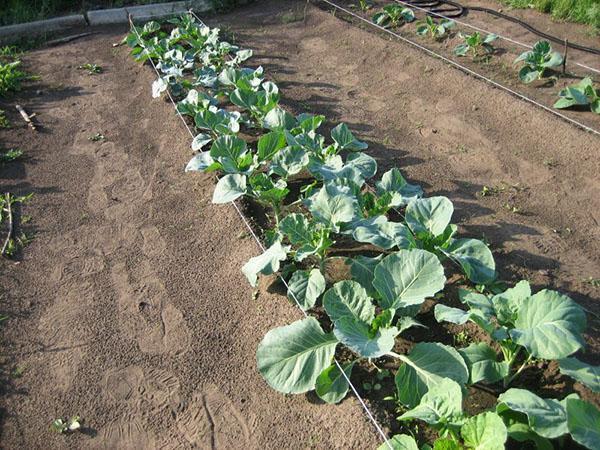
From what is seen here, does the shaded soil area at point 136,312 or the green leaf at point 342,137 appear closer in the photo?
the shaded soil area at point 136,312

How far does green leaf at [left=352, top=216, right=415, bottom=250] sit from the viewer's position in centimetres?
288

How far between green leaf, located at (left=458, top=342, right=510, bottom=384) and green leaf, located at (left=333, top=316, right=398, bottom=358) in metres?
0.38

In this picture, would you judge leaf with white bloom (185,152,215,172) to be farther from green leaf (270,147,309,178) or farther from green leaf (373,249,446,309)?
green leaf (373,249,446,309)

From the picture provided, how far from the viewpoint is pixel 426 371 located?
7.84 feet

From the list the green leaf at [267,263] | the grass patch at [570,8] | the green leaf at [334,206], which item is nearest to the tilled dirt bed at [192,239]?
the green leaf at [267,263]

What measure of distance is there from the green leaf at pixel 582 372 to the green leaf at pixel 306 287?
1.21 meters

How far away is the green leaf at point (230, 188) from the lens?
3.39m

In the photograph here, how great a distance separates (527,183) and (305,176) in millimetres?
1690

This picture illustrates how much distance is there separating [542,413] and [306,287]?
1353 millimetres

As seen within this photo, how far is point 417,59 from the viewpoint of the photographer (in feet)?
18.8

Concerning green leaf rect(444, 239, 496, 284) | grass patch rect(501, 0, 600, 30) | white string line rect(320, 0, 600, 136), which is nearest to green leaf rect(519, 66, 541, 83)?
white string line rect(320, 0, 600, 136)

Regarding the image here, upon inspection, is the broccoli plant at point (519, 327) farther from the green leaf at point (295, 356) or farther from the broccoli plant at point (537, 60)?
the broccoli plant at point (537, 60)

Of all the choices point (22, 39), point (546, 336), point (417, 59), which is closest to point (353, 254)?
point (546, 336)

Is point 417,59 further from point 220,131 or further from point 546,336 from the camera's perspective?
point 546,336
